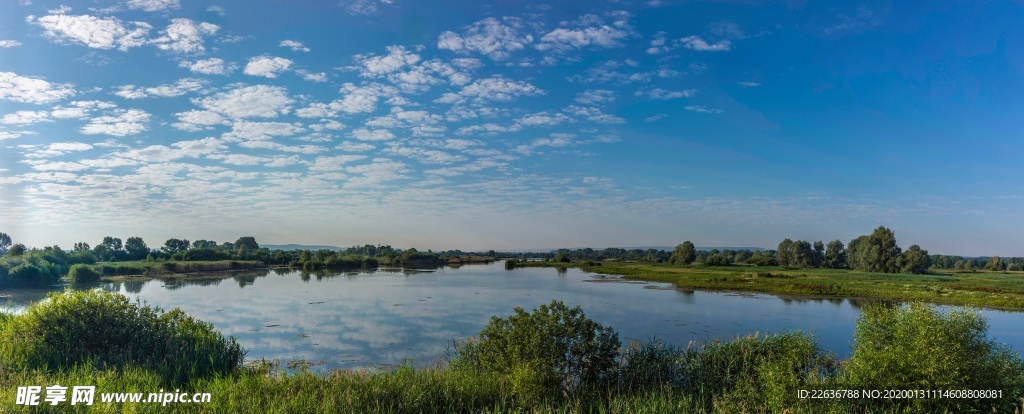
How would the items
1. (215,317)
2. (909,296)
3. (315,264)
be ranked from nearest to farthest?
(215,317) → (909,296) → (315,264)

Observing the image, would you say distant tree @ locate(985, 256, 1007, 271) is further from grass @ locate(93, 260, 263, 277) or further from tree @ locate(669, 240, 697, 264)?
grass @ locate(93, 260, 263, 277)

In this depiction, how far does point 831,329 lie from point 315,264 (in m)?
65.4

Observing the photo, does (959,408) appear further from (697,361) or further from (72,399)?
(72,399)

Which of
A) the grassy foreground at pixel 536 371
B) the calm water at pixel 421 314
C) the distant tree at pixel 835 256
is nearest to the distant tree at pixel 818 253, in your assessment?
the distant tree at pixel 835 256

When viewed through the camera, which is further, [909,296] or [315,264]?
[315,264]

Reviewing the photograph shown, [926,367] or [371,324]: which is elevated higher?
[926,367]

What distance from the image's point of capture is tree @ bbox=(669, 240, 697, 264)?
9950 cm

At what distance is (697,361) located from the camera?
446 inches

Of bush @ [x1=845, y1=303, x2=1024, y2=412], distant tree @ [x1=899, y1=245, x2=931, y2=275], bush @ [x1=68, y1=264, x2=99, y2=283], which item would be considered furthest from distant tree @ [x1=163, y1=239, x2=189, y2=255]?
distant tree @ [x1=899, y1=245, x2=931, y2=275]

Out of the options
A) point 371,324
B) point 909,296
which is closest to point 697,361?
point 371,324

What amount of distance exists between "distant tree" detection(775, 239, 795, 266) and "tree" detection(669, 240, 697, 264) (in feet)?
58.4

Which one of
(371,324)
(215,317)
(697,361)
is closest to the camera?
(697,361)

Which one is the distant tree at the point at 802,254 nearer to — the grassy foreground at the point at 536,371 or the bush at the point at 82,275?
the grassy foreground at the point at 536,371

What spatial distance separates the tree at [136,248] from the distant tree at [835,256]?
121 meters
